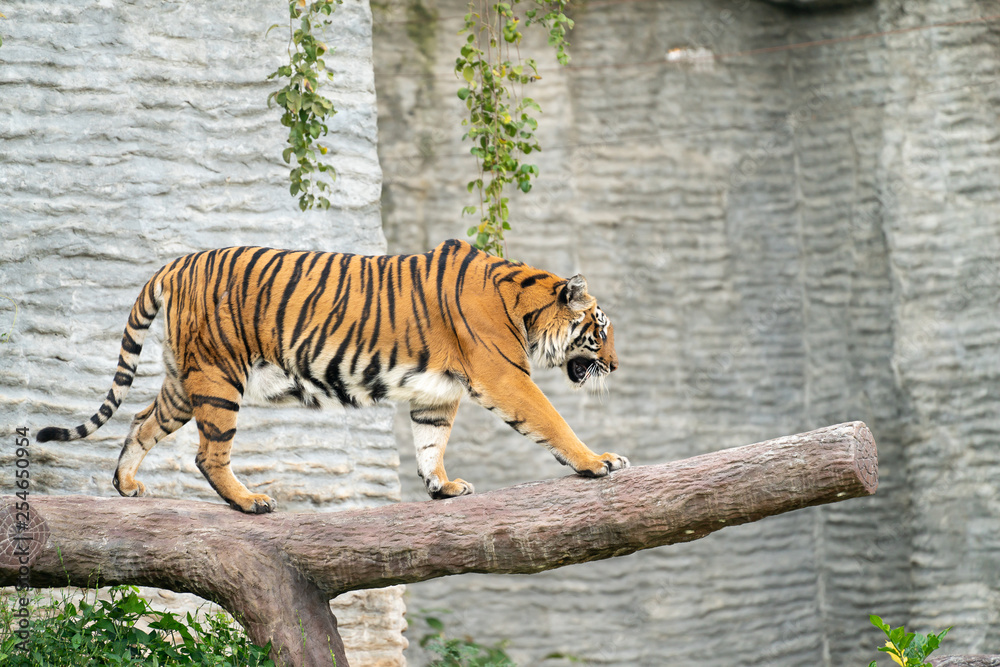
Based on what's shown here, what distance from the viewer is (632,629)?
6.91 m

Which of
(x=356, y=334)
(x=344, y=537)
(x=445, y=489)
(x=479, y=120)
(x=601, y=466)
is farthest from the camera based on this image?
(x=479, y=120)

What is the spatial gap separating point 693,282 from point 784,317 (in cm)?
76

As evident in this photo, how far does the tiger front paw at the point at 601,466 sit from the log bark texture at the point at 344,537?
0.03m

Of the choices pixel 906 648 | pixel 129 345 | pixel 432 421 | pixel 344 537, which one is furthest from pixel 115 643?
pixel 906 648

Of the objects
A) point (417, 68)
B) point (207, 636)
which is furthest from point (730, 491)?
point (417, 68)

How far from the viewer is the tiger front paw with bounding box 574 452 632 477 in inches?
126

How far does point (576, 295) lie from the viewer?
338cm

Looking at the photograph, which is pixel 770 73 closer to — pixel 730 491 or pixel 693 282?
pixel 693 282

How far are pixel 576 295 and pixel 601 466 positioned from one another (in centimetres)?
60

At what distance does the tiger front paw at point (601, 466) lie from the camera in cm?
320
